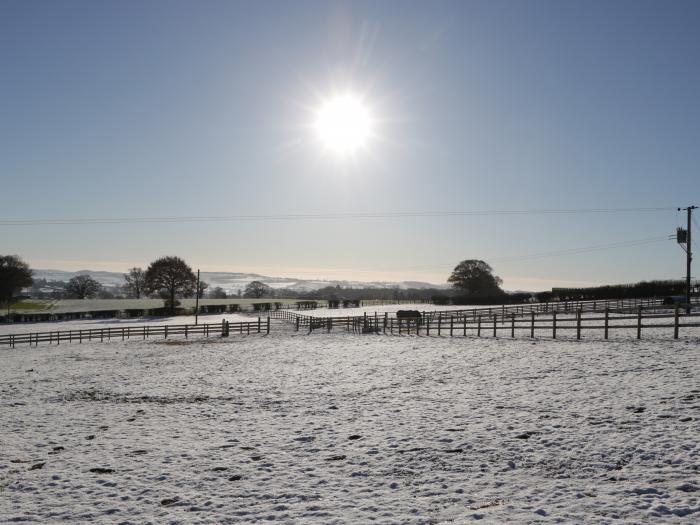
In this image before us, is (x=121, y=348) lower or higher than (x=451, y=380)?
lower

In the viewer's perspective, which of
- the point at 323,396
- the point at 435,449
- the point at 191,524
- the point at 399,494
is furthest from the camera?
the point at 323,396

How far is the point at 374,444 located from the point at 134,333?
42.4 m

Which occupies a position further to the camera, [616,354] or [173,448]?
[616,354]

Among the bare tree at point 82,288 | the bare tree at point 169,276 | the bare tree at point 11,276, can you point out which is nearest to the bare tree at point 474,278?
the bare tree at point 169,276

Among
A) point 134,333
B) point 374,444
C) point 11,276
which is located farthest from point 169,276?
point 374,444

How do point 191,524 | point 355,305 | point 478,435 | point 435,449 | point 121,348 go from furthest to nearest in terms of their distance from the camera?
point 355,305
point 121,348
point 478,435
point 435,449
point 191,524

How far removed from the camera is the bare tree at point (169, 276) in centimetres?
8906

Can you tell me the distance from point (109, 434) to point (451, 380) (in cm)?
1041

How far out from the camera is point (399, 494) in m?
7.23

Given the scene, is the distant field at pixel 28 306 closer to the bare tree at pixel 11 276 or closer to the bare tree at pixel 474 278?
the bare tree at pixel 11 276

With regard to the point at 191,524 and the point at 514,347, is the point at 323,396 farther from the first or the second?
the point at 514,347

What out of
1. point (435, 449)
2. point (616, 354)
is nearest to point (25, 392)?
point (435, 449)

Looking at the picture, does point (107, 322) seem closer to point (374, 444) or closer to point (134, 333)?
point (134, 333)

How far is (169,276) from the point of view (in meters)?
89.5
